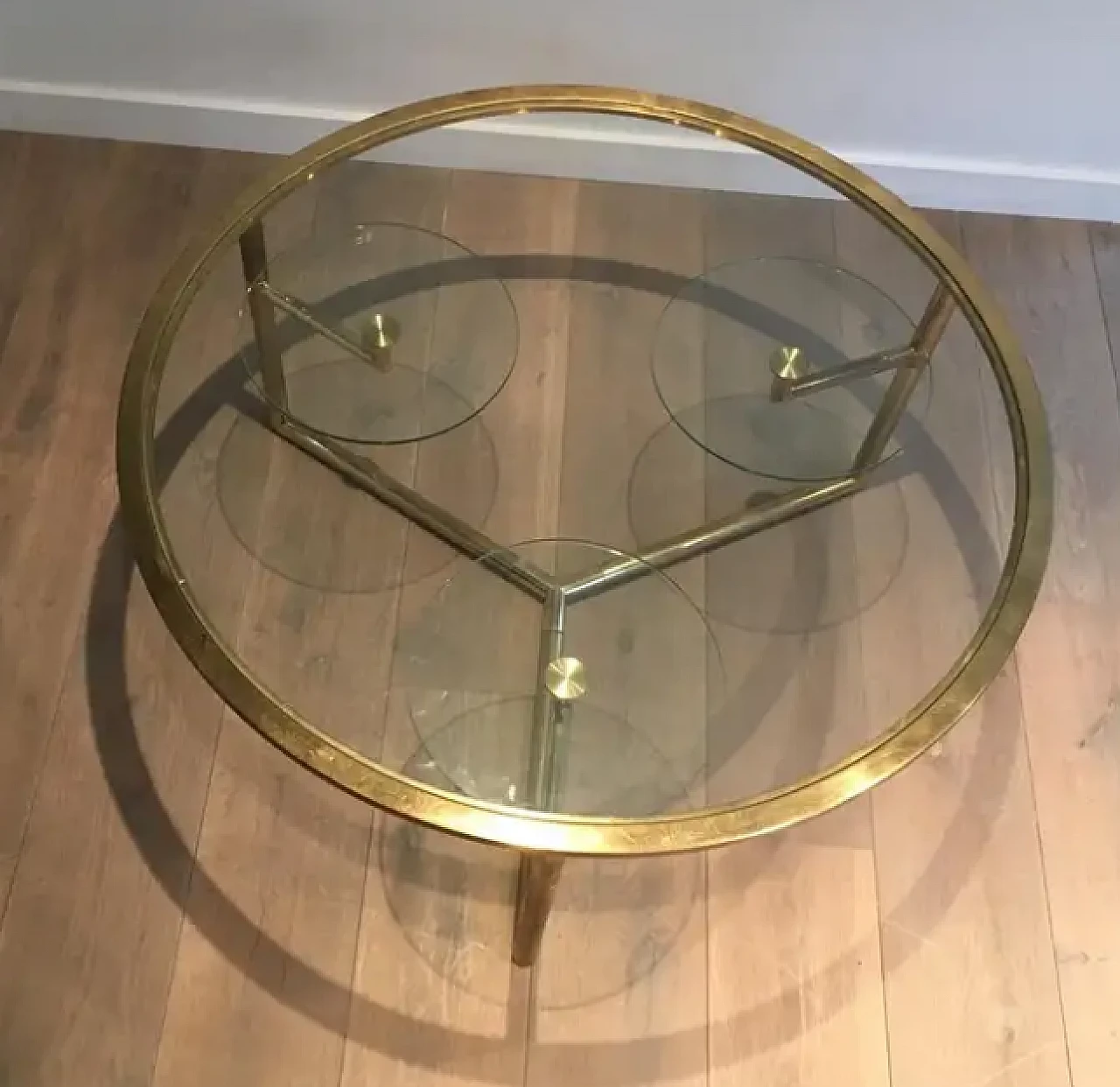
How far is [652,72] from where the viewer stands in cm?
158

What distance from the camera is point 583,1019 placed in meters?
1.15

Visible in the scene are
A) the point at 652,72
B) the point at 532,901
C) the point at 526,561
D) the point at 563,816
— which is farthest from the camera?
the point at 652,72

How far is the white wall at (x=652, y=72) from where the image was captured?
4.99ft

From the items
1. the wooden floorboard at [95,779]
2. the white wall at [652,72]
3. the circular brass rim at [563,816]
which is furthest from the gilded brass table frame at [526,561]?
the white wall at [652,72]

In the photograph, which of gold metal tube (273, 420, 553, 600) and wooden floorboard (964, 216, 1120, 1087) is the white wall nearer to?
wooden floorboard (964, 216, 1120, 1087)

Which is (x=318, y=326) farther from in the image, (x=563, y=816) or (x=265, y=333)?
(x=563, y=816)

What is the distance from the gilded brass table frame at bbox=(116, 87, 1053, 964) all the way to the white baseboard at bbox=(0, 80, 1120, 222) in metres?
0.46

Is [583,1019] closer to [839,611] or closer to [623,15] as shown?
[839,611]

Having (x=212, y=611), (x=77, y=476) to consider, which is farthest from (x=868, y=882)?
(x=77, y=476)

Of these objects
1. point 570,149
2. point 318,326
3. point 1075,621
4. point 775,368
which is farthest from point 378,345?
point 1075,621

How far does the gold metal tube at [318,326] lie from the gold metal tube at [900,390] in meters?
0.50

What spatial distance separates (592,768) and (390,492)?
419mm

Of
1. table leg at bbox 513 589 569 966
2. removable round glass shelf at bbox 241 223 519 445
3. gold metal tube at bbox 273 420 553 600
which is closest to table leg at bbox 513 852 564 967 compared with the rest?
table leg at bbox 513 589 569 966

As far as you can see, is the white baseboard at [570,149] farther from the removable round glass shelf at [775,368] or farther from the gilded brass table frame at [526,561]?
the gilded brass table frame at [526,561]
